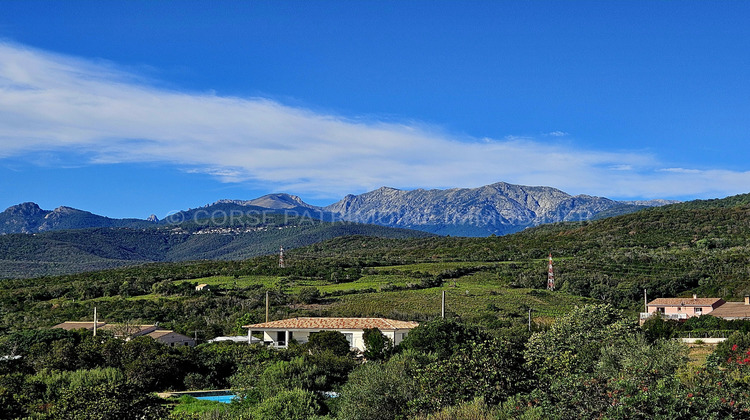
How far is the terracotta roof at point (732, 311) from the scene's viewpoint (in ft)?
155

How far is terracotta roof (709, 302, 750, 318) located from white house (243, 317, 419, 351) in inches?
831

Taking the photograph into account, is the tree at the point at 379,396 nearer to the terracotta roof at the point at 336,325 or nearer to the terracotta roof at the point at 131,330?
the terracotta roof at the point at 336,325

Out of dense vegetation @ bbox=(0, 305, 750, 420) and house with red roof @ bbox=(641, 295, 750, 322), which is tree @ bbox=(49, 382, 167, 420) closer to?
dense vegetation @ bbox=(0, 305, 750, 420)

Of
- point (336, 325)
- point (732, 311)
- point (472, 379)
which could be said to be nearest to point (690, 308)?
point (732, 311)

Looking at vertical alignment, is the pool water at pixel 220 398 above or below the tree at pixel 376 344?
below

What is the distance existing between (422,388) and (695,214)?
299 ft

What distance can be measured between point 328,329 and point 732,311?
89.7 ft

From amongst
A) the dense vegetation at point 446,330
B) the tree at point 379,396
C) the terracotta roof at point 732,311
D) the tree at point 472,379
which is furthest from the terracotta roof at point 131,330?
the terracotta roof at point 732,311

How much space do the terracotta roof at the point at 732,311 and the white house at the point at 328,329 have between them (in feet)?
69.2

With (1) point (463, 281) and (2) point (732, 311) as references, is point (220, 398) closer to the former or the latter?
(2) point (732, 311)

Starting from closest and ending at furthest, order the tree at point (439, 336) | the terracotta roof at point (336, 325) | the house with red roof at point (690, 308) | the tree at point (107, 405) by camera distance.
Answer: the tree at point (107, 405), the tree at point (439, 336), the terracotta roof at point (336, 325), the house with red roof at point (690, 308)

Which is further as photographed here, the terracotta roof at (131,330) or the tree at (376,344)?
the terracotta roof at (131,330)

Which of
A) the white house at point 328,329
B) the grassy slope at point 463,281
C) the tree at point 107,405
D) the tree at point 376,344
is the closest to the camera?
the tree at point 107,405

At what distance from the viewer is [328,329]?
42.8 metres
